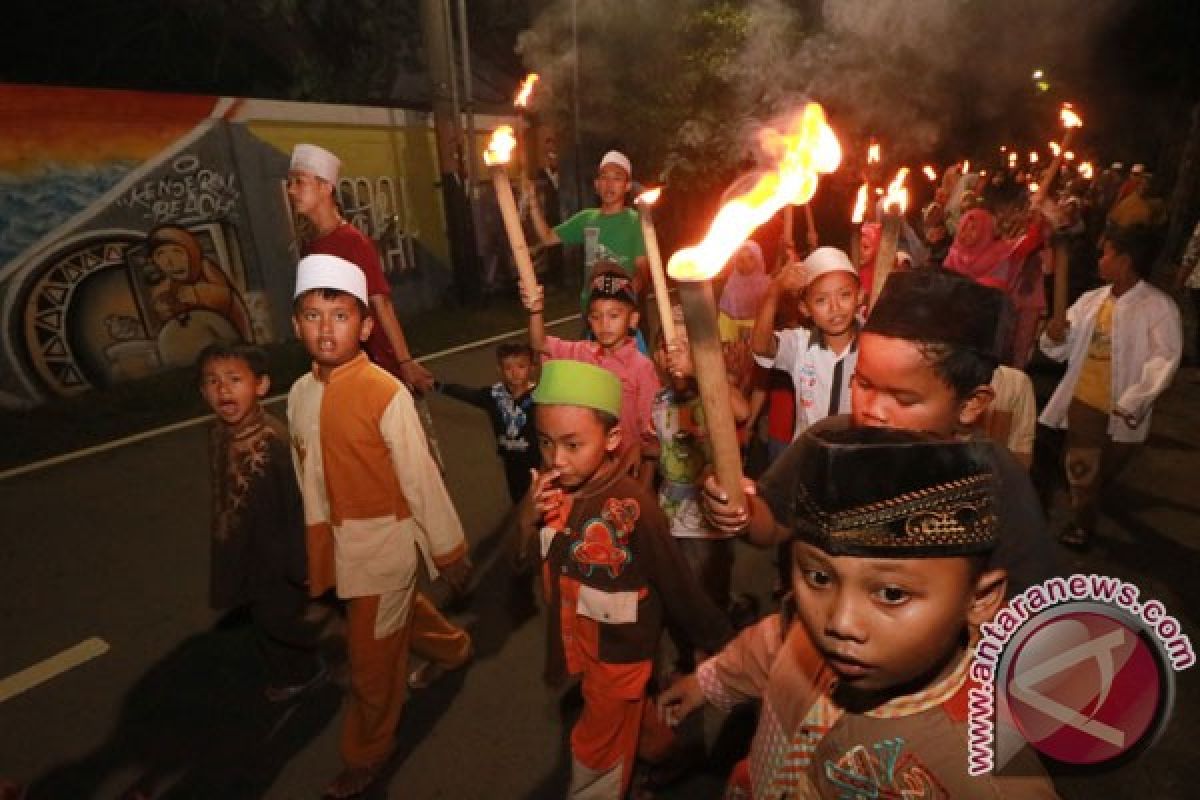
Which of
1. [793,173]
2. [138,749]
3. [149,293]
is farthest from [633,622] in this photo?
[149,293]

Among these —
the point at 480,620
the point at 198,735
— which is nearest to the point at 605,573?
the point at 480,620

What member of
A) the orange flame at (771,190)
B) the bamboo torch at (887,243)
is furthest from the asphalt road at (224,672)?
the orange flame at (771,190)

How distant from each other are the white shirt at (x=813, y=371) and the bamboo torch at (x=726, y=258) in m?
1.41

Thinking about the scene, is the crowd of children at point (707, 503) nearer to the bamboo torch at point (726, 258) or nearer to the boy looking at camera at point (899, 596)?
the boy looking at camera at point (899, 596)

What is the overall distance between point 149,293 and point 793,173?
11109mm

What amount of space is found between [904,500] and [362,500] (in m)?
2.32

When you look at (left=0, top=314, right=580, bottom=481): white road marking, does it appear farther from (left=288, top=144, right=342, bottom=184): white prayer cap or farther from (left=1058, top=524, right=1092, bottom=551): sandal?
(left=1058, top=524, right=1092, bottom=551): sandal

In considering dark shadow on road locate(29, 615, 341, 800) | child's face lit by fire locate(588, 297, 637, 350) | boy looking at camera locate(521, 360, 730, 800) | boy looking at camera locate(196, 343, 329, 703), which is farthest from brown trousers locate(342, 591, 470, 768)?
child's face lit by fire locate(588, 297, 637, 350)

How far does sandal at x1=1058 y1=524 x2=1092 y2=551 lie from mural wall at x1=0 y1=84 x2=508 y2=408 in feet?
37.4

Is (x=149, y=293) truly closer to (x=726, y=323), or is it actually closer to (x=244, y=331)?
(x=244, y=331)

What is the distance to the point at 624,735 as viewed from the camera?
2.66 metres

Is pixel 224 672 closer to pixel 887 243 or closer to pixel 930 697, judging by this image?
pixel 930 697

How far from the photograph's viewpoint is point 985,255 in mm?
6500

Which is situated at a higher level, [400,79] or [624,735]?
[400,79]
